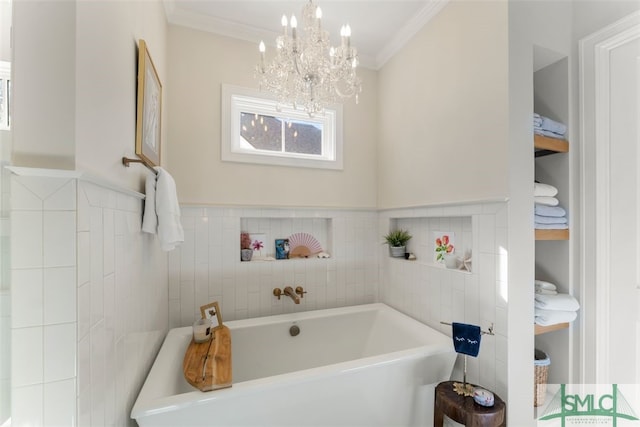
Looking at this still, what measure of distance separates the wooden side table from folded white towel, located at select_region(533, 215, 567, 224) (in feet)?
3.16

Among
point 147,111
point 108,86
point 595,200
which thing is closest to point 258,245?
point 147,111

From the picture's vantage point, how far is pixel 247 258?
216 cm

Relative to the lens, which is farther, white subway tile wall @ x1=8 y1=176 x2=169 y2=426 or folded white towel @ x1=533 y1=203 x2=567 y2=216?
folded white towel @ x1=533 y1=203 x2=567 y2=216

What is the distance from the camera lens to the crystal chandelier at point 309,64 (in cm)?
137

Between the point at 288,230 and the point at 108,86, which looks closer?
the point at 108,86

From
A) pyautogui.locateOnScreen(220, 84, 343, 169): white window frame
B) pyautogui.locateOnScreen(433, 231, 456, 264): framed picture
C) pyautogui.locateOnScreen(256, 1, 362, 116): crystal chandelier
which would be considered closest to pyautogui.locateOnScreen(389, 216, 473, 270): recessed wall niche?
pyautogui.locateOnScreen(433, 231, 456, 264): framed picture

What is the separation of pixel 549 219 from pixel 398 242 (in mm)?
1025

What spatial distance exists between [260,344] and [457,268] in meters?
1.53

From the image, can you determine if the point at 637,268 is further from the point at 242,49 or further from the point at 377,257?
the point at 242,49

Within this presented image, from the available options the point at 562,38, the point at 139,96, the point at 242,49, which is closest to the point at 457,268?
the point at 562,38

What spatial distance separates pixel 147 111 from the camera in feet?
4.31

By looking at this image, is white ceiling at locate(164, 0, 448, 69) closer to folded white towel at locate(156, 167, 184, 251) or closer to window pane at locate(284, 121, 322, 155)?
window pane at locate(284, 121, 322, 155)

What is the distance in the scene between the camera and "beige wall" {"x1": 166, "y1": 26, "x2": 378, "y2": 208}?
1.97 m

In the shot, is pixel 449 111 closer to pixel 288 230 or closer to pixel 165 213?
pixel 288 230
